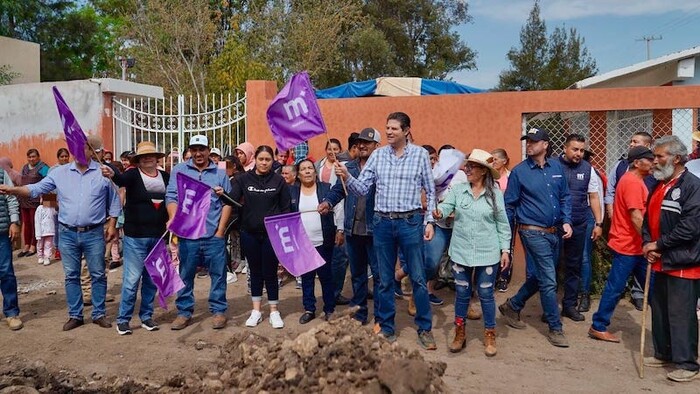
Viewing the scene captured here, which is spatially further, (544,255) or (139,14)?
(139,14)

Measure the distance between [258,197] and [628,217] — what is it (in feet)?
11.9

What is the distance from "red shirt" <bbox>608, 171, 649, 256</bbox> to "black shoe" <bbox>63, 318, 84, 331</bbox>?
5.48 m

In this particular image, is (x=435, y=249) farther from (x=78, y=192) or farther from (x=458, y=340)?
(x=78, y=192)

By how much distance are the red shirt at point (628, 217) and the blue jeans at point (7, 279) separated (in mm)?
6162

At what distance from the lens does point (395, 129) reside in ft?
19.3

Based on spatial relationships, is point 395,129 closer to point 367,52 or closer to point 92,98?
point 92,98

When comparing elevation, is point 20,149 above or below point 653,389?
above

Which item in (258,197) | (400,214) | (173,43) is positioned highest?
(173,43)

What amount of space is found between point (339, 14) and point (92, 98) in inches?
528

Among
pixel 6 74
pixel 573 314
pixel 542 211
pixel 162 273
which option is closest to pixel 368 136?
pixel 542 211

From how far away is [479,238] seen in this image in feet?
19.0

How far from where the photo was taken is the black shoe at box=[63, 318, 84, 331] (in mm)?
6719

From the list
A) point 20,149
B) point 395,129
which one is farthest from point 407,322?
point 20,149

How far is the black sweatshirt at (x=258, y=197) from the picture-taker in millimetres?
6551
